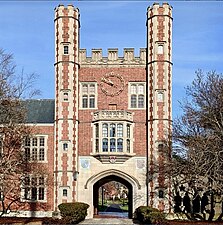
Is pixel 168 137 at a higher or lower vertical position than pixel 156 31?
lower

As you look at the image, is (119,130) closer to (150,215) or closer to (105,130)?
(105,130)

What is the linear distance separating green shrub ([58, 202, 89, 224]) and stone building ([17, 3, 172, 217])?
1957 millimetres

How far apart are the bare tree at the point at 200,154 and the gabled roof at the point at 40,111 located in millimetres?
8831

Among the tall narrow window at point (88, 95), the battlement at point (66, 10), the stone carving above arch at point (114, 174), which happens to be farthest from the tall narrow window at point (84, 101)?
the battlement at point (66, 10)

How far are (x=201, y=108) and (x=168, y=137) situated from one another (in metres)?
3.14

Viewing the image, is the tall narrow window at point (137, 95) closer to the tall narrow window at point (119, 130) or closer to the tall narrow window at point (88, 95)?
the tall narrow window at point (119, 130)

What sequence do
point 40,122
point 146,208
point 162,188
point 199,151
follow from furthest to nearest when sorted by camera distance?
point 40,122 < point 162,188 < point 146,208 < point 199,151

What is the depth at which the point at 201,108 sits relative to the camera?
30922 mm

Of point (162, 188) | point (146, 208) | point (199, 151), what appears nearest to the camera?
point (199, 151)

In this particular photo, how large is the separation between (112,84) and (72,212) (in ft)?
30.8

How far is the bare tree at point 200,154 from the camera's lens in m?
27.1

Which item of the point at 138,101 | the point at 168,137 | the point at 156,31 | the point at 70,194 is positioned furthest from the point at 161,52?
the point at 70,194

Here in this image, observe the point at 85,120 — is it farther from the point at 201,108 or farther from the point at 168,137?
the point at 201,108

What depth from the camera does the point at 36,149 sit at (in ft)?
112
